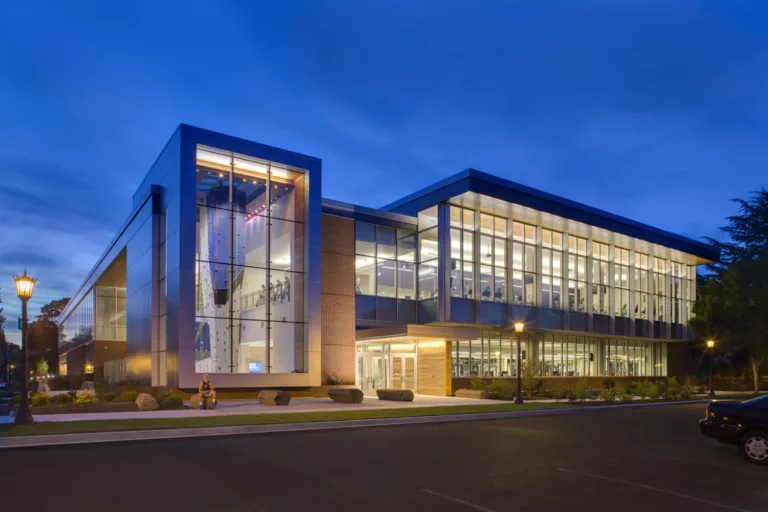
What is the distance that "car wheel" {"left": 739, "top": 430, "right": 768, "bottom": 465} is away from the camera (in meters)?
11.8

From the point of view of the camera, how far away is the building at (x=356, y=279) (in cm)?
2855

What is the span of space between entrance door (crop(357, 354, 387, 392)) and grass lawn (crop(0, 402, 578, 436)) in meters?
12.3

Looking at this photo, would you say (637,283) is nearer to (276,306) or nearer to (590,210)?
(590,210)

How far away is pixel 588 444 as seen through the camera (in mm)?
14531

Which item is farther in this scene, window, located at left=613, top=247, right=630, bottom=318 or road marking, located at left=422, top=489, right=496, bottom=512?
window, located at left=613, top=247, right=630, bottom=318

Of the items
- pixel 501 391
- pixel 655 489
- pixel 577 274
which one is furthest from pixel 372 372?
pixel 655 489

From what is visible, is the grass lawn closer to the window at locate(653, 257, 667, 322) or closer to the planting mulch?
the planting mulch

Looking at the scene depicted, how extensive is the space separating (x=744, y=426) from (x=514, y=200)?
24.0 m

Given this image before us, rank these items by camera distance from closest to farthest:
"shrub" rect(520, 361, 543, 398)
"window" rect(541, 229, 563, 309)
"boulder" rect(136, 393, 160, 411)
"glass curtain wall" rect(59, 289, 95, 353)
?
"boulder" rect(136, 393, 160, 411) < "shrub" rect(520, 361, 543, 398) < "window" rect(541, 229, 563, 309) < "glass curtain wall" rect(59, 289, 95, 353)

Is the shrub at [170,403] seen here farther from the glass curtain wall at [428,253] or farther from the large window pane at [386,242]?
the glass curtain wall at [428,253]

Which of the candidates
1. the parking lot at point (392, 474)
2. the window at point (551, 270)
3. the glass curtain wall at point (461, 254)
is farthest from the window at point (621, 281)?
the parking lot at point (392, 474)

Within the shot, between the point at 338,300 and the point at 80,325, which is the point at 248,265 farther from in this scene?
the point at 80,325

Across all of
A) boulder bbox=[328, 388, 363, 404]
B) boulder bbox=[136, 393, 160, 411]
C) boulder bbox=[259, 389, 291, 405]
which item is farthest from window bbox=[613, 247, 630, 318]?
boulder bbox=[136, 393, 160, 411]

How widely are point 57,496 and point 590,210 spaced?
37301 millimetres
